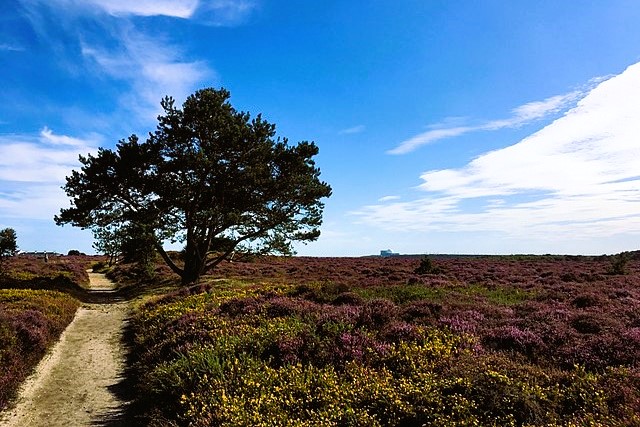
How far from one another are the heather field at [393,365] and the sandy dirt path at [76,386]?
73 cm

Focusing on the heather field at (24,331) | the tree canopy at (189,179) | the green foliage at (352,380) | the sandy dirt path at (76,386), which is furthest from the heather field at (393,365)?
the tree canopy at (189,179)

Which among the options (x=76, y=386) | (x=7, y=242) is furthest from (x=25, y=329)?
(x=7, y=242)

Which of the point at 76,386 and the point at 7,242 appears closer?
the point at 76,386

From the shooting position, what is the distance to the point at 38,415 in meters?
8.82

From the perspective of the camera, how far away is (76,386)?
10.7 metres

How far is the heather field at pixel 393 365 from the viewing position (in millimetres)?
6719

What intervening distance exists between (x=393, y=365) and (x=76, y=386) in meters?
8.34

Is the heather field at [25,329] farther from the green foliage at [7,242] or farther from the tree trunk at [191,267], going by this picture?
the green foliage at [7,242]

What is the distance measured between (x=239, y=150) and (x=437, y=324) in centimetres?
2108

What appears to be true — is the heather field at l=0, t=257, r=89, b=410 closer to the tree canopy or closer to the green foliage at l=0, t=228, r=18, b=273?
the tree canopy

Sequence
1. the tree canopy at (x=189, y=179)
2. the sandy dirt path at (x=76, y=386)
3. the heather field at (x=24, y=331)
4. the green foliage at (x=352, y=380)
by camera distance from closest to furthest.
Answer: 1. the green foliage at (x=352, y=380)
2. the sandy dirt path at (x=76, y=386)
3. the heather field at (x=24, y=331)
4. the tree canopy at (x=189, y=179)

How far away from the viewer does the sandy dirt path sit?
28.5 feet

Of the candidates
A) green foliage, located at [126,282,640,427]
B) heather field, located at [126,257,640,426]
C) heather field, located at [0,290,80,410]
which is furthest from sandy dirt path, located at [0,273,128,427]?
green foliage, located at [126,282,640,427]

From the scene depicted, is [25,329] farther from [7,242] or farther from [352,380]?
[7,242]
